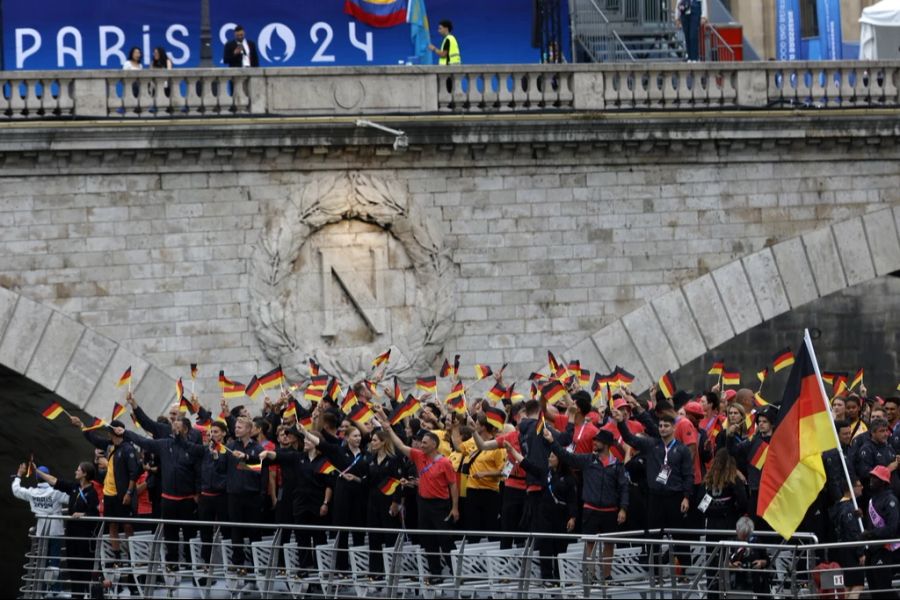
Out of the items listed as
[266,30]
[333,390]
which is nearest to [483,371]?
[333,390]

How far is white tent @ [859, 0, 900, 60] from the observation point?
3931 centimetres

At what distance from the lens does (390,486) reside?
26.1m

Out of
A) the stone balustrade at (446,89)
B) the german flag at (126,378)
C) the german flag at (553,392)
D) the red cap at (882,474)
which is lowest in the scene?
the red cap at (882,474)

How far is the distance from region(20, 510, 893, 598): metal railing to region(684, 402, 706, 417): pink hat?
1552mm

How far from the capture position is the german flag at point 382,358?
32281 mm

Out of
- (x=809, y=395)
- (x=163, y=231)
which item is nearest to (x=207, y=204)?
(x=163, y=231)

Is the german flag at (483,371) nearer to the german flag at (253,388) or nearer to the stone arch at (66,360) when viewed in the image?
the german flag at (253,388)

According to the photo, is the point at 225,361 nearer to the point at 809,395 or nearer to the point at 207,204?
the point at 207,204

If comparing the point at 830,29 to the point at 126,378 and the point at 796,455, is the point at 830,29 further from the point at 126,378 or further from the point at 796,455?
the point at 796,455

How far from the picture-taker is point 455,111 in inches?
1305

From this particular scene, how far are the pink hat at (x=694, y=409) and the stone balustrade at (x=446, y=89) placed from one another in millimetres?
8145

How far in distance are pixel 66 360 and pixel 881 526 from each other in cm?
1249

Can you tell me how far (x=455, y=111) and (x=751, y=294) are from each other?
179 inches

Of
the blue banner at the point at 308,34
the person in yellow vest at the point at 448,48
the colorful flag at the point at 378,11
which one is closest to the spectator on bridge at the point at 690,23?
the blue banner at the point at 308,34
